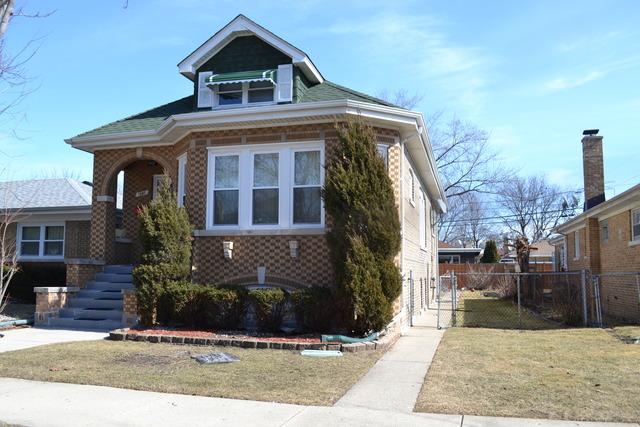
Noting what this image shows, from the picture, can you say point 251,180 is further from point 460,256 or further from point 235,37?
point 460,256

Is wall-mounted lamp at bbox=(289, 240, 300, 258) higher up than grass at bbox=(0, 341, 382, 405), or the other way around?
wall-mounted lamp at bbox=(289, 240, 300, 258)

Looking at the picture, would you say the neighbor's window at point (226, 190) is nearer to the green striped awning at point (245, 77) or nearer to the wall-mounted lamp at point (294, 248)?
the wall-mounted lamp at point (294, 248)

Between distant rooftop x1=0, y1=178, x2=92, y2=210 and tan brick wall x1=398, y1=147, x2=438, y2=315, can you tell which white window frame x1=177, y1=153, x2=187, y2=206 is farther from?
distant rooftop x1=0, y1=178, x2=92, y2=210

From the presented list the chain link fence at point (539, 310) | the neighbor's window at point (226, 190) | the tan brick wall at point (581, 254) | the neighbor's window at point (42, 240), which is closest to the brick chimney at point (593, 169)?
the tan brick wall at point (581, 254)

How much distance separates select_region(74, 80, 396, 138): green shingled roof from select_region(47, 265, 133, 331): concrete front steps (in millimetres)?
3780

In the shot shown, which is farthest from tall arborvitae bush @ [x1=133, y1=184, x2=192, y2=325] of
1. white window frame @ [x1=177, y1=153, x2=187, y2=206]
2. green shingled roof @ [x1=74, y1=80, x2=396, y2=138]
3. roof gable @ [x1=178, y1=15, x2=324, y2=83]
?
roof gable @ [x1=178, y1=15, x2=324, y2=83]

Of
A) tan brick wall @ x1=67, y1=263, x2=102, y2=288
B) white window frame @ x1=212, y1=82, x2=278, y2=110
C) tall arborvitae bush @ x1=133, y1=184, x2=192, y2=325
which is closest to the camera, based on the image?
tall arborvitae bush @ x1=133, y1=184, x2=192, y2=325

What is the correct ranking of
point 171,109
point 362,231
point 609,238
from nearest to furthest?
point 362,231
point 171,109
point 609,238

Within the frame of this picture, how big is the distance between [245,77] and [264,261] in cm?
440

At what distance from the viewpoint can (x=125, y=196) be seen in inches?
637

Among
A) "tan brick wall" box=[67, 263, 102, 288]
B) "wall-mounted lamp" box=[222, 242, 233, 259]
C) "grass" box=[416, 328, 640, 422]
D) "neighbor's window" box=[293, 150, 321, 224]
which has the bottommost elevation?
"grass" box=[416, 328, 640, 422]

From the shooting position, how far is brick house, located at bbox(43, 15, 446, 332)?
38.0 feet

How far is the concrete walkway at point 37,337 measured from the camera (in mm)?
10016

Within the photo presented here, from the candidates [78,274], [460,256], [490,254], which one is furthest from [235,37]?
[460,256]
